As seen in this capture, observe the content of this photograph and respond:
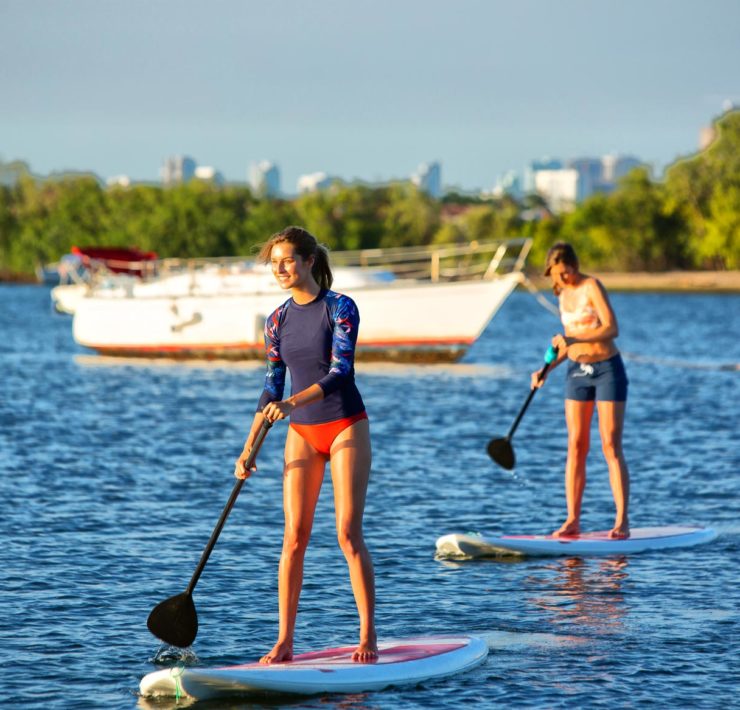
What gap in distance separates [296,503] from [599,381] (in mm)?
4233

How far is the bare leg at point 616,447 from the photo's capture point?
11.6 meters

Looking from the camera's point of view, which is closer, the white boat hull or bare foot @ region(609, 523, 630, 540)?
bare foot @ region(609, 523, 630, 540)

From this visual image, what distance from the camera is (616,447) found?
38.7 ft

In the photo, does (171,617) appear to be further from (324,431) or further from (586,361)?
(586,361)

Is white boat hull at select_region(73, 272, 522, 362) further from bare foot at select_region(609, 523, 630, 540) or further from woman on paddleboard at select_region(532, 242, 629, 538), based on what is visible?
woman on paddleboard at select_region(532, 242, 629, 538)

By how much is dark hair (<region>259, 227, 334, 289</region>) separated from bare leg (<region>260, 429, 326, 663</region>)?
32.5 inches

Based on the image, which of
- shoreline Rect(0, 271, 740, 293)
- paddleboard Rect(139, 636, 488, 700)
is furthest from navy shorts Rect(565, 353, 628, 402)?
shoreline Rect(0, 271, 740, 293)

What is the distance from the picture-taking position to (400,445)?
20.5 meters

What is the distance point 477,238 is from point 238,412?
13057 centimetres

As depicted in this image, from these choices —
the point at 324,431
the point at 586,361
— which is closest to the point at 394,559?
the point at 586,361

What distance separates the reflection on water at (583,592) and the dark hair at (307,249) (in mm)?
3127

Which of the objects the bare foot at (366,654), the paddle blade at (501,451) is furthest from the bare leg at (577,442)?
the bare foot at (366,654)

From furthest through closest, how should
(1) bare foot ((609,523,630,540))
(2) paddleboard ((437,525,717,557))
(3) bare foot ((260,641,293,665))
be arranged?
(1) bare foot ((609,523,630,540)), (2) paddleboard ((437,525,717,557)), (3) bare foot ((260,641,293,665))

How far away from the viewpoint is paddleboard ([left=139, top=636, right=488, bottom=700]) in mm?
8070
